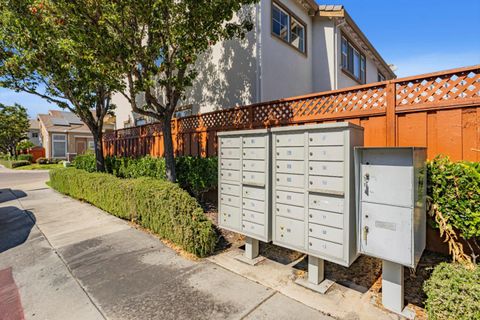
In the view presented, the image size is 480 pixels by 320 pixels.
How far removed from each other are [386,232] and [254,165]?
1924mm

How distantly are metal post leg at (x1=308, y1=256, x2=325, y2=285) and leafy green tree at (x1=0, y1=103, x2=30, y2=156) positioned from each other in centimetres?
3830

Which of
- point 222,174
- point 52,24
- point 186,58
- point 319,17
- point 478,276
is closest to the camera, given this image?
point 478,276

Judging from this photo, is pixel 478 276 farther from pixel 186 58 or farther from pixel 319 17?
pixel 319 17

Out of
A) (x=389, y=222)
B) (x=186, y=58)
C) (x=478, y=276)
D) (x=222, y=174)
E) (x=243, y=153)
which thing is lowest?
(x=478, y=276)

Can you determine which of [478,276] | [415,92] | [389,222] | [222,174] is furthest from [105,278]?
[415,92]

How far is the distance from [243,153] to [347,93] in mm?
2556

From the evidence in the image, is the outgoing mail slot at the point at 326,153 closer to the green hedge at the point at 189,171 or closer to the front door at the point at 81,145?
the green hedge at the point at 189,171

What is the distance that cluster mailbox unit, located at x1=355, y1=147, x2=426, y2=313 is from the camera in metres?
2.56

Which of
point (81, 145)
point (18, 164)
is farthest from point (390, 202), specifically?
point (81, 145)

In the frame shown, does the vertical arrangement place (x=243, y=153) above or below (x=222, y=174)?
above

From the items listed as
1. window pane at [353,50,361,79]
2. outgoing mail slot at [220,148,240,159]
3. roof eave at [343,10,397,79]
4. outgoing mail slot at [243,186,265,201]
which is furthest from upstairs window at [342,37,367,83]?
outgoing mail slot at [243,186,265,201]

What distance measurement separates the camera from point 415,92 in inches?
158

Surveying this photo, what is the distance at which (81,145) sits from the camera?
33.4 meters

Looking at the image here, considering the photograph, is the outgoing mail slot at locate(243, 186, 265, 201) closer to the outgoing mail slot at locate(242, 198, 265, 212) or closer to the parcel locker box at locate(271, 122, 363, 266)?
the outgoing mail slot at locate(242, 198, 265, 212)
